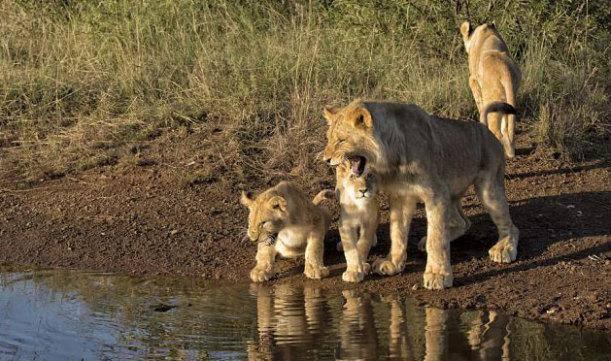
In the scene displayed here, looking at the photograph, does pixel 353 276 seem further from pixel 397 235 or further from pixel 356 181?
pixel 356 181

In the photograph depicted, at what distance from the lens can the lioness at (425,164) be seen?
678 centimetres

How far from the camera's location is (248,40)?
11.7 m

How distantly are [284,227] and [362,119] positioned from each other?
3.55ft

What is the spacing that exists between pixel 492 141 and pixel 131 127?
12.2 feet

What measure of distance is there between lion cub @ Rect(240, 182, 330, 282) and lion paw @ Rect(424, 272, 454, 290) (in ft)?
2.35

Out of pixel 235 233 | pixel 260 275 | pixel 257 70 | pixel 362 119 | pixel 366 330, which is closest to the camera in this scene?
pixel 366 330

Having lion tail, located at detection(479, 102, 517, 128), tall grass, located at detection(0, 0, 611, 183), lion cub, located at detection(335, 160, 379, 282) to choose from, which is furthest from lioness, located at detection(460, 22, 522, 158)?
lion cub, located at detection(335, 160, 379, 282)

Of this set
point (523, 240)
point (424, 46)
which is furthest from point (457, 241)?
point (424, 46)

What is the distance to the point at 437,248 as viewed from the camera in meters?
7.04

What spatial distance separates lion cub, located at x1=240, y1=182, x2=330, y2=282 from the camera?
7.39 meters

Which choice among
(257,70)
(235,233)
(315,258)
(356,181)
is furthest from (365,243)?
(257,70)

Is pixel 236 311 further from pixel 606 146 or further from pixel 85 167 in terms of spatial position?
pixel 606 146

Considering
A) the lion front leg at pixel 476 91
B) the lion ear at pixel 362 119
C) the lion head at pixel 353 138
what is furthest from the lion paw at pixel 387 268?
the lion front leg at pixel 476 91

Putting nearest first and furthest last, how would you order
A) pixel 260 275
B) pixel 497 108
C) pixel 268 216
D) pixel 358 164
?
pixel 358 164, pixel 268 216, pixel 260 275, pixel 497 108
